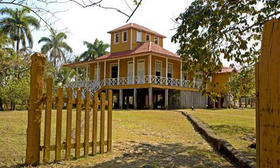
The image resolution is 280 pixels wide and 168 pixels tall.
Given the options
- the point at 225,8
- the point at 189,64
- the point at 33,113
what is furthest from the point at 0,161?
the point at 225,8

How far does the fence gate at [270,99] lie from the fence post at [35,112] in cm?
373

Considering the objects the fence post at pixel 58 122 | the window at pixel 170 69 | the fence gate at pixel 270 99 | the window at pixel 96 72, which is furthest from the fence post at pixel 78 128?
the window at pixel 96 72

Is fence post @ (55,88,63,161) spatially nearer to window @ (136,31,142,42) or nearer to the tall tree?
the tall tree

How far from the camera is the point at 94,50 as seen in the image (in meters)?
51.1

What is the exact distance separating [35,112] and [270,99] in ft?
12.6

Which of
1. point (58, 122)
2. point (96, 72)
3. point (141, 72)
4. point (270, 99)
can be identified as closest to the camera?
point (270, 99)

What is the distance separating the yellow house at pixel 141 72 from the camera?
23609mm

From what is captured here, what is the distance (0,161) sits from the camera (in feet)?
15.0

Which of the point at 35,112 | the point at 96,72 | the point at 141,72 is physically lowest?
the point at 35,112

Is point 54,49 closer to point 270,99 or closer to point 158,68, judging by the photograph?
point 158,68

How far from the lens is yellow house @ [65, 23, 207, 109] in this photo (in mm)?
23609

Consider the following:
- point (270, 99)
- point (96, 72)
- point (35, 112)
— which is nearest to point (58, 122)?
point (35, 112)

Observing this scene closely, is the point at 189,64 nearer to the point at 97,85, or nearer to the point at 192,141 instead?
the point at 192,141

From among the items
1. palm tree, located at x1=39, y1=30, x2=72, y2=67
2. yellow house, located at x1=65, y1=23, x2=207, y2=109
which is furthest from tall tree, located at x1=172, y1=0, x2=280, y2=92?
palm tree, located at x1=39, y1=30, x2=72, y2=67
